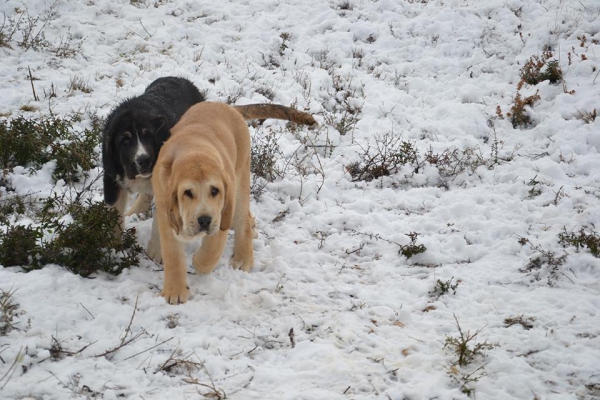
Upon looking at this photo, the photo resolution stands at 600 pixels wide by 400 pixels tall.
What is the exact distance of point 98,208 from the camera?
4.65m

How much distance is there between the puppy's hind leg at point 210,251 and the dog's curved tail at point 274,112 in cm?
163

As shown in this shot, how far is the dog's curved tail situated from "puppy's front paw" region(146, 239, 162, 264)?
1686mm

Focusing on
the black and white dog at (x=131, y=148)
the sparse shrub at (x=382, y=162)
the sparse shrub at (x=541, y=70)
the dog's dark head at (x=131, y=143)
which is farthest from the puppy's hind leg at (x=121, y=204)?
the sparse shrub at (x=541, y=70)

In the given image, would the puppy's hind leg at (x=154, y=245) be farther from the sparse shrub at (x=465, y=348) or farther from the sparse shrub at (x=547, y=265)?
the sparse shrub at (x=547, y=265)

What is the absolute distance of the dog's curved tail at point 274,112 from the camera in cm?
557

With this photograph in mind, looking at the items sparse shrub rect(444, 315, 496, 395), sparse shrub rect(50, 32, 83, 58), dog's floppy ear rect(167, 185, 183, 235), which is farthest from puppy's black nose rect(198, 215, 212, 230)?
sparse shrub rect(50, 32, 83, 58)

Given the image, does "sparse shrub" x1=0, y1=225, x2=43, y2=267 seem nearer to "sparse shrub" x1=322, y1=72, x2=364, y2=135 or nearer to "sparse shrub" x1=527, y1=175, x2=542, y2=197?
"sparse shrub" x1=322, y1=72, x2=364, y2=135

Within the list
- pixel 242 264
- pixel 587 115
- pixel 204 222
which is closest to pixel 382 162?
pixel 242 264

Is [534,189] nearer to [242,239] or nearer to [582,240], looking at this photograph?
[582,240]

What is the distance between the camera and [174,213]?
4.09 metres

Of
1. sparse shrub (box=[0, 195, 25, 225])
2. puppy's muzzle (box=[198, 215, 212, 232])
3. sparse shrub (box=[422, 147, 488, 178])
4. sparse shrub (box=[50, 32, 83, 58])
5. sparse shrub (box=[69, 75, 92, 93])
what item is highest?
sparse shrub (box=[50, 32, 83, 58])

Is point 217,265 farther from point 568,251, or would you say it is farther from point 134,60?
point 134,60

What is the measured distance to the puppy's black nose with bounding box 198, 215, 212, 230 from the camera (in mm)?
3953

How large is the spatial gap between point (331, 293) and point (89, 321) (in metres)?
1.93
